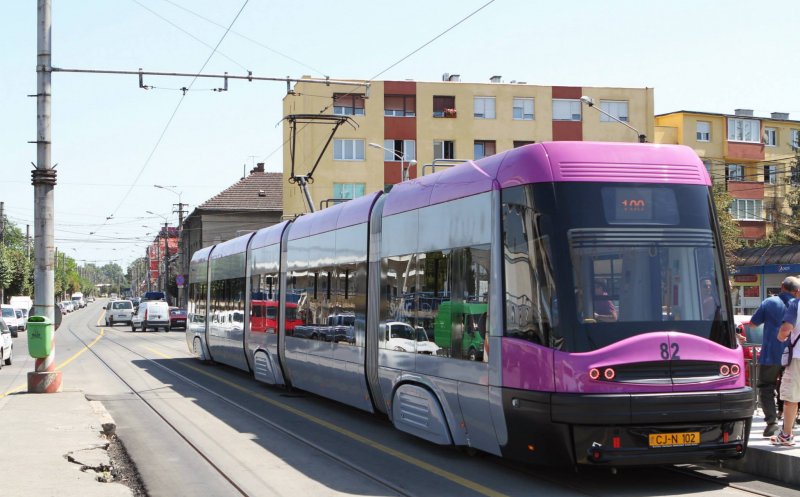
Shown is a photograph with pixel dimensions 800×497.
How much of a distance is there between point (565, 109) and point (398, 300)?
165 ft

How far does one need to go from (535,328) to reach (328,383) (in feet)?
21.2

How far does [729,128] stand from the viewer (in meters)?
67.1

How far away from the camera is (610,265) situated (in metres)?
8.73

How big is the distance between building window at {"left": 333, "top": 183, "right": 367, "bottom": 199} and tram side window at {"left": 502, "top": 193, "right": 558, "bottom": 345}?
160 ft

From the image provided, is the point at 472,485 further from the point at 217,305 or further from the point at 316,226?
the point at 217,305

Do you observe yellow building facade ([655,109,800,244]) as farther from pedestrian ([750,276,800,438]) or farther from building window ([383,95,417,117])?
pedestrian ([750,276,800,438])

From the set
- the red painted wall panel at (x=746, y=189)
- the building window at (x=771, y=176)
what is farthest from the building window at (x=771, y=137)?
the red painted wall panel at (x=746, y=189)

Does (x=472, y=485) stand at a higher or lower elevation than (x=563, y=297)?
lower

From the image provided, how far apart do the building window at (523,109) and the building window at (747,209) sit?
17.9 m

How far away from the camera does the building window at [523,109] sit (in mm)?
60219

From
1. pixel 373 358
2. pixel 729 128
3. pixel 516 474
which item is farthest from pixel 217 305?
pixel 729 128

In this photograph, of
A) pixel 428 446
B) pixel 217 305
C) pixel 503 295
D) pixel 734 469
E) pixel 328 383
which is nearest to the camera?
pixel 503 295

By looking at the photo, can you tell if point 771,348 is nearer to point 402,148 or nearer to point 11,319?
point 11,319

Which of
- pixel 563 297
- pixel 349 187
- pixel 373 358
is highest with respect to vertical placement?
pixel 349 187
